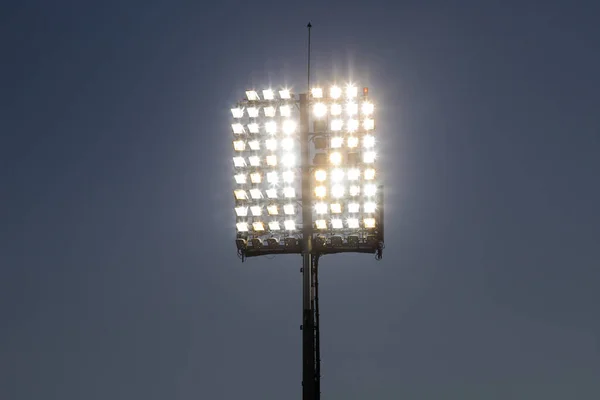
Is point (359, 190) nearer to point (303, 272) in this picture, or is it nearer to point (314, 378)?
point (303, 272)

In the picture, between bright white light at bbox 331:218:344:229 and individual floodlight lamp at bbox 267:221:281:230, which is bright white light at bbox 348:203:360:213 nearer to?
bright white light at bbox 331:218:344:229

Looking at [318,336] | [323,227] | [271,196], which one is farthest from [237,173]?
[318,336]

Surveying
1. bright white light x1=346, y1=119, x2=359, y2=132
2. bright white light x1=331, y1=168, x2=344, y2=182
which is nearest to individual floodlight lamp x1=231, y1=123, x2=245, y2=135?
bright white light x1=331, y1=168, x2=344, y2=182

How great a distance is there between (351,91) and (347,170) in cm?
267

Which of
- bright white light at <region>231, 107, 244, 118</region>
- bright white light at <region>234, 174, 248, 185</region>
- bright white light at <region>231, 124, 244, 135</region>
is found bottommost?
bright white light at <region>234, 174, 248, 185</region>

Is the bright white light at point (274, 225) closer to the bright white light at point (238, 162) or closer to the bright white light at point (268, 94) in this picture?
the bright white light at point (238, 162)

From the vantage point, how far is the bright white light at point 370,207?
98.2 ft

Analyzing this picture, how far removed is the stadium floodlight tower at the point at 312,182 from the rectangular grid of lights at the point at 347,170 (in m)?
0.03

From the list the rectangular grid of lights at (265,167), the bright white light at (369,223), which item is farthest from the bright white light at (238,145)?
the bright white light at (369,223)

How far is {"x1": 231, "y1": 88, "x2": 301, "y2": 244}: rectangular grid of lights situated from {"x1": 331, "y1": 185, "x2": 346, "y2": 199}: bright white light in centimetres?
127

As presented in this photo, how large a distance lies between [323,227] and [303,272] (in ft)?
5.30

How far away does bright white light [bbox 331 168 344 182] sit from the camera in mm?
30266

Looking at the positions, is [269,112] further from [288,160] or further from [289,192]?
[289,192]

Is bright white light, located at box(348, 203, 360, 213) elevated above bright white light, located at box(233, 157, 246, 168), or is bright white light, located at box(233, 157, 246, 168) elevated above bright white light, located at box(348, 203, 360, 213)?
bright white light, located at box(233, 157, 246, 168)
